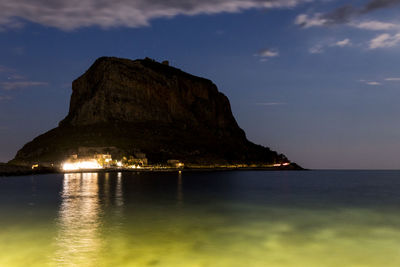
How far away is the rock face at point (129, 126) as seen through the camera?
149 metres

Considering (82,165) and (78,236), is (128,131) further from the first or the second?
(78,236)

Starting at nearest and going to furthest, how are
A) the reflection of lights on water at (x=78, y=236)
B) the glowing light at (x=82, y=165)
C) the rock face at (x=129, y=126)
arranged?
1. the reflection of lights on water at (x=78, y=236)
2. the glowing light at (x=82, y=165)
3. the rock face at (x=129, y=126)

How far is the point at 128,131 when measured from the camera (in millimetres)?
156125

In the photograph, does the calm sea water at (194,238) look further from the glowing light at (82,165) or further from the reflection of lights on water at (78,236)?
the glowing light at (82,165)

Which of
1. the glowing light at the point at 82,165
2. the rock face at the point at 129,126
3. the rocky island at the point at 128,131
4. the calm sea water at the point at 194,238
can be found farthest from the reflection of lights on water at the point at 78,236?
the rock face at the point at 129,126

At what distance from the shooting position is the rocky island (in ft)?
472

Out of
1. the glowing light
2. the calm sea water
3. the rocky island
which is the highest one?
the rocky island

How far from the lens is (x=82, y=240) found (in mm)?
18359

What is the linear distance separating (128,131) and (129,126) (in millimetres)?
4677

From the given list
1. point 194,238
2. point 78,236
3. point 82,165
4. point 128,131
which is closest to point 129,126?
point 128,131

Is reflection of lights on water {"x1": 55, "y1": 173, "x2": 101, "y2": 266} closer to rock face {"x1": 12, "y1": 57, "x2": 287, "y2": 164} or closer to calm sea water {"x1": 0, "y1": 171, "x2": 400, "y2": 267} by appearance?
calm sea water {"x1": 0, "y1": 171, "x2": 400, "y2": 267}

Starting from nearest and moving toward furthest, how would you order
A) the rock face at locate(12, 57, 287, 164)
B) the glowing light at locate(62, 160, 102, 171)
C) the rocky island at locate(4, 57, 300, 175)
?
the glowing light at locate(62, 160, 102, 171) → the rocky island at locate(4, 57, 300, 175) → the rock face at locate(12, 57, 287, 164)

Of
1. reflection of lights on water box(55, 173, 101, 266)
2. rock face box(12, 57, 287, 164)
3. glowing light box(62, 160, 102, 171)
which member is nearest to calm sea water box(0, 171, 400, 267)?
reflection of lights on water box(55, 173, 101, 266)

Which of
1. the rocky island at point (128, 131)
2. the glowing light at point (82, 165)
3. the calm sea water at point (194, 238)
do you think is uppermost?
the rocky island at point (128, 131)
